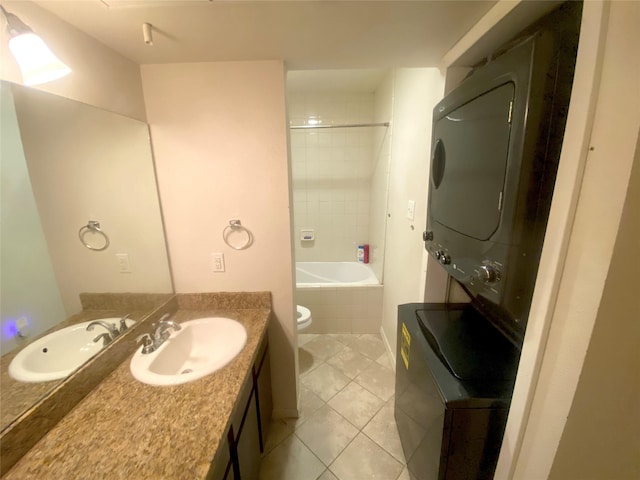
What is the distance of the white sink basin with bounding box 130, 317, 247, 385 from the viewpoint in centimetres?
97

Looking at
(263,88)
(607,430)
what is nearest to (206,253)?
(263,88)

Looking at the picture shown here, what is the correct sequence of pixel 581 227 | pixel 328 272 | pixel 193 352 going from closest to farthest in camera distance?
1. pixel 581 227
2. pixel 193 352
3. pixel 328 272

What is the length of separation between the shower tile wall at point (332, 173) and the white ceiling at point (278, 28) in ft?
5.96

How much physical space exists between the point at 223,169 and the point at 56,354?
38.4 inches

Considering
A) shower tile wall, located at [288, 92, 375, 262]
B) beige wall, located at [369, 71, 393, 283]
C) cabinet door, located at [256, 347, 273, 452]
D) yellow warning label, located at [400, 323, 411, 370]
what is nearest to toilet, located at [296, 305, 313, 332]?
cabinet door, located at [256, 347, 273, 452]

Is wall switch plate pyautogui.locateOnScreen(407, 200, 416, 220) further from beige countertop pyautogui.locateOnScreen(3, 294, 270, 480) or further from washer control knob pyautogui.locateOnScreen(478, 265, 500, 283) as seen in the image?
beige countertop pyautogui.locateOnScreen(3, 294, 270, 480)

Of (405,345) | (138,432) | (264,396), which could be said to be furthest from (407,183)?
(138,432)

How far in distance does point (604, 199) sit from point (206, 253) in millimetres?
1532

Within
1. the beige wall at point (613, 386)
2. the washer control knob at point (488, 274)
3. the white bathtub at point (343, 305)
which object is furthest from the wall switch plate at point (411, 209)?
the beige wall at point (613, 386)

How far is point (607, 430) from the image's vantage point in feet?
2.03

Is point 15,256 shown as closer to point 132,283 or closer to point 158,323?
point 132,283

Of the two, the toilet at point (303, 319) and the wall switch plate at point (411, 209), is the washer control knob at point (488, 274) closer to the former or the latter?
the wall switch plate at point (411, 209)

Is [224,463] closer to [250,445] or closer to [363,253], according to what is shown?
[250,445]

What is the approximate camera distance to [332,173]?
309cm
